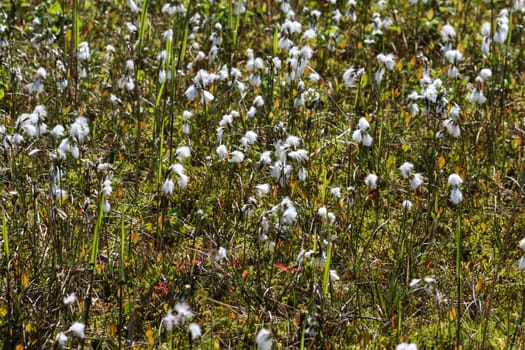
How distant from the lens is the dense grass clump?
130 inches

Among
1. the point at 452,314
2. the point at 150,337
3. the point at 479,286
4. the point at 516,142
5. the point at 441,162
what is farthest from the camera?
the point at 516,142

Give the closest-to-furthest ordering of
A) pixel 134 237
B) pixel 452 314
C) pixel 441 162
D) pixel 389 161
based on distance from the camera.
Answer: pixel 452 314
pixel 134 237
pixel 441 162
pixel 389 161

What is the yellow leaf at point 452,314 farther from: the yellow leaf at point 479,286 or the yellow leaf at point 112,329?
the yellow leaf at point 112,329

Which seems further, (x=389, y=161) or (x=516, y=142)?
(x=516, y=142)

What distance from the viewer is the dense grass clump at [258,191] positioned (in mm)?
3295

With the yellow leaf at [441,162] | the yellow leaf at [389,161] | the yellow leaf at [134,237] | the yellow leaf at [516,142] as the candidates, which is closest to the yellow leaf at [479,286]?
the yellow leaf at [441,162]

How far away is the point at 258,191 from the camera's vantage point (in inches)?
152

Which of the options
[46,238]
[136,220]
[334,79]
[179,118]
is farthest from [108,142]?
[334,79]

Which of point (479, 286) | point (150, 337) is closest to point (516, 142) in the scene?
point (479, 286)

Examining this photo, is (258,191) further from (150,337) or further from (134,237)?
(150,337)

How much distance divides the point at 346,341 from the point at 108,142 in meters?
2.16

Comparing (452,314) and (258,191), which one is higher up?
→ (258,191)

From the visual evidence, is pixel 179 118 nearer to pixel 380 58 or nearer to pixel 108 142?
pixel 108 142

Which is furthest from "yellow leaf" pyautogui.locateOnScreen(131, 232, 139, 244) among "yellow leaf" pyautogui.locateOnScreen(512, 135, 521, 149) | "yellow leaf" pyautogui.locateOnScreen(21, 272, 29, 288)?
"yellow leaf" pyautogui.locateOnScreen(512, 135, 521, 149)
